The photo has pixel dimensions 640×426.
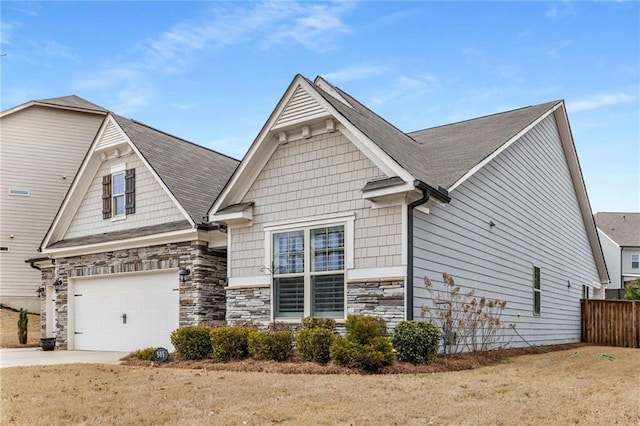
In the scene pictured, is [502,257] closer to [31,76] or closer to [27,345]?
[31,76]

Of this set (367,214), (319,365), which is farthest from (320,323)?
(367,214)

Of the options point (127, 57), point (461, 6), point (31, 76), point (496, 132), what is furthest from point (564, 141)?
point (31, 76)

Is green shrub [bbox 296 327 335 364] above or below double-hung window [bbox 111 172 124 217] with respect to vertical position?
below

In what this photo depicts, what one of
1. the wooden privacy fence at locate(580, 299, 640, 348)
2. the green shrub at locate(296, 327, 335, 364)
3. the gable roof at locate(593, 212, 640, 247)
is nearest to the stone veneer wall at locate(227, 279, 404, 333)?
the green shrub at locate(296, 327, 335, 364)

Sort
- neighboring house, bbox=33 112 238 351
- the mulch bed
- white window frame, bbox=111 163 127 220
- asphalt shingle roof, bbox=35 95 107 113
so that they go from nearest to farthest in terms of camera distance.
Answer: the mulch bed
neighboring house, bbox=33 112 238 351
white window frame, bbox=111 163 127 220
asphalt shingle roof, bbox=35 95 107 113

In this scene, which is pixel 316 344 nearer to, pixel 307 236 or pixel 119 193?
pixel 307 236

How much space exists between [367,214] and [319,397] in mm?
4769

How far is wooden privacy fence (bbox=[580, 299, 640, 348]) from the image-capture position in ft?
59.6

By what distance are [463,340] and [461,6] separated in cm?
672

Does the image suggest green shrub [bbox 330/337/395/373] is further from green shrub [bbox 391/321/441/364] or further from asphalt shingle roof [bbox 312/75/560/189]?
asphalt shingle roof [bbox 312/75/560/189]

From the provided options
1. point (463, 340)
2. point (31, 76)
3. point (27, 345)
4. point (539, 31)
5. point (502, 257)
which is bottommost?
point (27, 345)

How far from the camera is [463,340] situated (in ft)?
39.5

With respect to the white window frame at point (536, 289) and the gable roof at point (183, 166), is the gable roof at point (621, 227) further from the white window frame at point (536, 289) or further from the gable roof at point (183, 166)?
the gable roof at point (183, 166)

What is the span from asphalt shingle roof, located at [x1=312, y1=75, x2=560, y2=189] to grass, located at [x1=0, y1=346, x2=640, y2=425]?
396 cm
